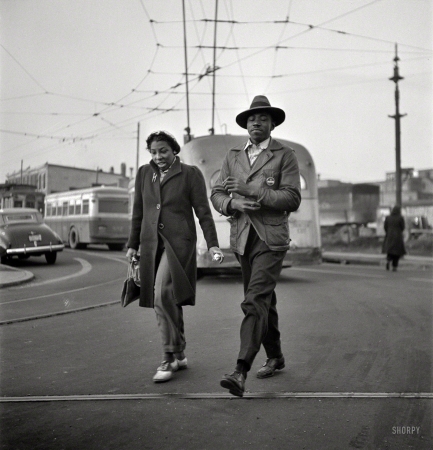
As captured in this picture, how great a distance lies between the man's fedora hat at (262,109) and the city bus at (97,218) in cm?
2221

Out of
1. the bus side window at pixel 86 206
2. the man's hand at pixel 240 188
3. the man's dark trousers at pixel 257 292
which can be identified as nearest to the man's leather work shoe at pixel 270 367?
the man's dark trousers at pixel 257 292

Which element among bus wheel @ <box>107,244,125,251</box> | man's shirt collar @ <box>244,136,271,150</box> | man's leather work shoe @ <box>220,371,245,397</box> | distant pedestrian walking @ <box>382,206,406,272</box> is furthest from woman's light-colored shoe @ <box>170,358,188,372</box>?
bus wheel @ <box>107,244,125,251</box>

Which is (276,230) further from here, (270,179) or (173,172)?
(173,172)

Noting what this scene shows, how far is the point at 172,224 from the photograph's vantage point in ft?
14.5

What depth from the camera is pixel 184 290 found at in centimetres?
435

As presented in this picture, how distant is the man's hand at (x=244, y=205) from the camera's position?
3934 millimetres

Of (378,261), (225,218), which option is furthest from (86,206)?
(225,218)

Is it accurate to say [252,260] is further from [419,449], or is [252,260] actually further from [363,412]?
[419,449]

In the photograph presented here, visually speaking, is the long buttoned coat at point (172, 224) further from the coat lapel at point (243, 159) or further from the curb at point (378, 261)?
the curb at point (378, 261)

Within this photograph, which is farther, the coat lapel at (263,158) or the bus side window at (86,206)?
the bus side window at (86,206)

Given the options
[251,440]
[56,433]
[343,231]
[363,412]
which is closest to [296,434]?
[251,440]

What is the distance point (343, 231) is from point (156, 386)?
35961mm

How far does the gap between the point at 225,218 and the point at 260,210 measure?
7.10 meters

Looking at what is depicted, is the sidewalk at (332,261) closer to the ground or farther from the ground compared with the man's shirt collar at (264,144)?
closer to the ground
